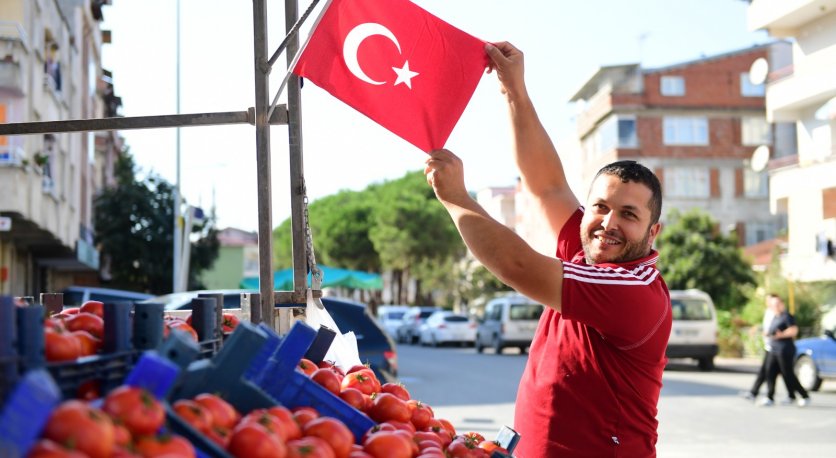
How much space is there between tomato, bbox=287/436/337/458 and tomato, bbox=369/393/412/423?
644mm

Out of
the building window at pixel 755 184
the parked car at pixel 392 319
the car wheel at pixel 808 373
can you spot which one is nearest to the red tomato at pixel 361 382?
the car wheel at pixel 808 373

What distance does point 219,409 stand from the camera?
2.21 metres

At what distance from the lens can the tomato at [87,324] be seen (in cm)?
245

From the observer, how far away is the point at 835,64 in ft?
109

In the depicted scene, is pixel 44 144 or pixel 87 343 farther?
pixel 44 144

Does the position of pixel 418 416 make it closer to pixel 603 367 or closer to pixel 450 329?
pixel 603 367

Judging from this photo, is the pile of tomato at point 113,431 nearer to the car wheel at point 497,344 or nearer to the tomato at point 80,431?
the tomato at point 80,431

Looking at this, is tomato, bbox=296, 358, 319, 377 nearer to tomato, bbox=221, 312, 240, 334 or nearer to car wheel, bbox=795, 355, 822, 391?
tomato, bbox=221, 312, 240, 334

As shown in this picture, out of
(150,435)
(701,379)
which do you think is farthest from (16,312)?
(701,379)

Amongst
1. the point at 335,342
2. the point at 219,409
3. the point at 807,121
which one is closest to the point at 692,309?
the point at 807,121

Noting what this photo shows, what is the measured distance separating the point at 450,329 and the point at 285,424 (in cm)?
3677

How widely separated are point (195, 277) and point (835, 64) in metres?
24.6

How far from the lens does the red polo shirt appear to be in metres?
3.09

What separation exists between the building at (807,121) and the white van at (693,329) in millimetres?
11030
